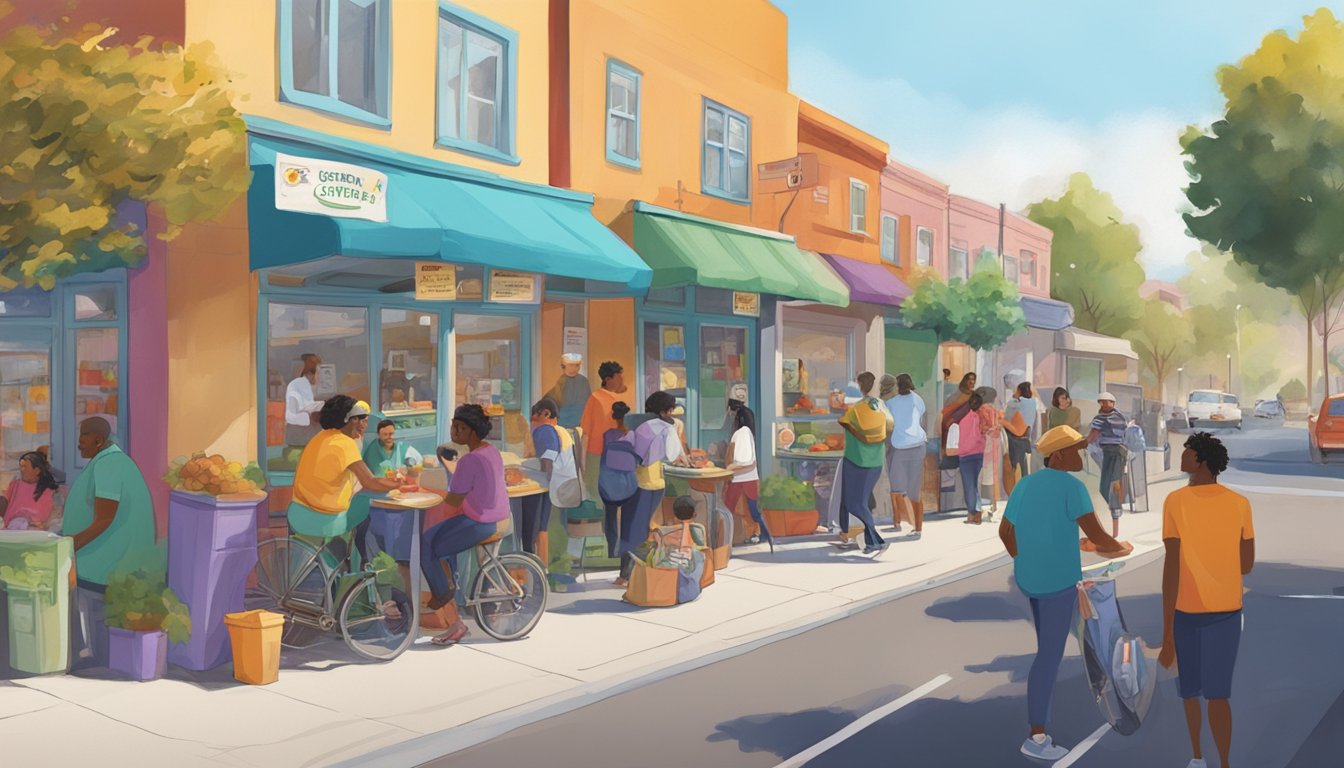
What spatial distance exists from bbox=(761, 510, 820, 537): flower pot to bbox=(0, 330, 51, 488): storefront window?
830 cm

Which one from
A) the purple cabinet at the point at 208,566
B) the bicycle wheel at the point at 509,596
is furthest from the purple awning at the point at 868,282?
the purple cabinet at the point at 208,566

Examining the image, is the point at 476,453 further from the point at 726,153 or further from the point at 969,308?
the point at 969,308

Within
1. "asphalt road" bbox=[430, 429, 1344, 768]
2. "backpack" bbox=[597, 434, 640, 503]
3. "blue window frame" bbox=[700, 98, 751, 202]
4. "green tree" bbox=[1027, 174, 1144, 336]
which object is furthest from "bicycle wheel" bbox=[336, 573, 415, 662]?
"green tree" bbox=[1027, 174, 1144, 336]

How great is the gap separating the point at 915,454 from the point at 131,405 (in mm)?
8956

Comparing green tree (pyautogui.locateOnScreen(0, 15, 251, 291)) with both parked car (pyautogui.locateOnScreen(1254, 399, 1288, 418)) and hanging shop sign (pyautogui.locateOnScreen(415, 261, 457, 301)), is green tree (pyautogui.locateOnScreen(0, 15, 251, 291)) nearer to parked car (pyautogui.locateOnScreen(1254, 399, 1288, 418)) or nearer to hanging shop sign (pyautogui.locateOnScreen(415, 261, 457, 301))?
hanging shop sign (pyautogui.locateOnScreen(415, 261, 457, 301))

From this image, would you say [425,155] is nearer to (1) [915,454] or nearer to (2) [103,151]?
(2) [103,151]

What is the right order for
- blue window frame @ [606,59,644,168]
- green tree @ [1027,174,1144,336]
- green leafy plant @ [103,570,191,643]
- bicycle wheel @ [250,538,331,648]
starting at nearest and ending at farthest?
green leafy plant @ [103,570,191,643] → bicycle wheel @ [250,538,331,648] → blue window frame @ [606,59,644,168] → green tree @ [1027,174,1144,336]

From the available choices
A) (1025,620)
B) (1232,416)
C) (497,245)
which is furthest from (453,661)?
(1232,416)

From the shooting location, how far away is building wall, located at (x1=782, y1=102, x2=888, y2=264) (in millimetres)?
19391

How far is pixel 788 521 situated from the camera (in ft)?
47.2

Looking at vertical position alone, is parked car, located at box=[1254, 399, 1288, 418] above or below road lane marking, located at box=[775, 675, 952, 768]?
above

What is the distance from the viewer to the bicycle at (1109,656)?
19.4 feet

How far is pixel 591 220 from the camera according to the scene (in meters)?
13.2

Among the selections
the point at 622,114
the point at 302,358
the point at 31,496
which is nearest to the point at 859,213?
the point at 622,114
